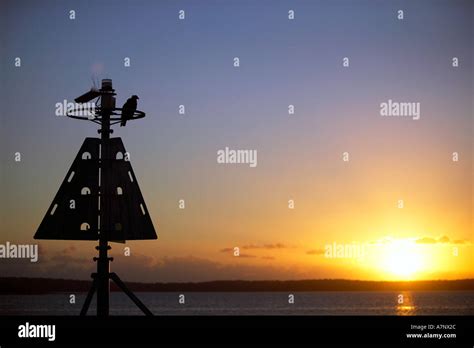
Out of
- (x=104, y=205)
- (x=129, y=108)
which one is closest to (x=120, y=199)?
(x=104, y=205)

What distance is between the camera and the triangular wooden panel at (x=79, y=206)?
24.7 metres

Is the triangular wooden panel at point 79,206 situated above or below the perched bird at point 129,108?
below

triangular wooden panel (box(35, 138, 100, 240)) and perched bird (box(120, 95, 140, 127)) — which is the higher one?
perched bird (box(120, 95, 140, 127))

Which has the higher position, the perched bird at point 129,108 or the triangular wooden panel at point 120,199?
the perched bird at point 129,108

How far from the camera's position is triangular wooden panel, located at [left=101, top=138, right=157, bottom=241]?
2475 cm

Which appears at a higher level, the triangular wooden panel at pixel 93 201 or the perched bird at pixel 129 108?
the perched bird at pixel 129 108

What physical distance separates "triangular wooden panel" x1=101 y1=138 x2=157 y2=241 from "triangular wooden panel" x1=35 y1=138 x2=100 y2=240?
310mm

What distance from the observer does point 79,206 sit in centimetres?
2475

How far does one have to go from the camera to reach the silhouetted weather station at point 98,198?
81.0 ft

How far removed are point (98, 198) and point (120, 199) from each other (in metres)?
0.73
